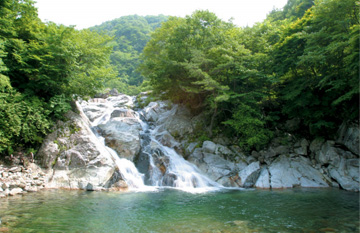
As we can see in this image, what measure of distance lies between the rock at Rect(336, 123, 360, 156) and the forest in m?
0.56

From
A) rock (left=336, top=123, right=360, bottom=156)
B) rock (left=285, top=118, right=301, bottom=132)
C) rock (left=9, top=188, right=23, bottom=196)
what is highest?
rock (left=285, top=118, right=301, bottom=132)

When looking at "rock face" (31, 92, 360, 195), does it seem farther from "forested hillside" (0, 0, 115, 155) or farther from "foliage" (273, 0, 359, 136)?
"foliage" (273, 0, 359, 136)

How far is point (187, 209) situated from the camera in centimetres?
924

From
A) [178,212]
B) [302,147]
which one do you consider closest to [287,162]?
[302,147]

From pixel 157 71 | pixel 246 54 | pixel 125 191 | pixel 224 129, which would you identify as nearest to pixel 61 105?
pixel 125 191

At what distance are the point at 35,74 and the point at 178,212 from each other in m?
13.2

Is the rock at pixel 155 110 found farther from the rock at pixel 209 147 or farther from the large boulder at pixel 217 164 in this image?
the large boulder at pixel 217 164

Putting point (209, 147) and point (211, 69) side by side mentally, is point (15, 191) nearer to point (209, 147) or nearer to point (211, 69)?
point (209, 147)

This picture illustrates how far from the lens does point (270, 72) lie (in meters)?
17.8

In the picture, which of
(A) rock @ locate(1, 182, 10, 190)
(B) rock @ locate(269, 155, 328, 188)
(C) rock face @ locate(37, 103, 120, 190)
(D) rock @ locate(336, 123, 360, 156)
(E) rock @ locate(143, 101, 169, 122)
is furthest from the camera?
(E) rock @ locate(143, 101, 169, 122)

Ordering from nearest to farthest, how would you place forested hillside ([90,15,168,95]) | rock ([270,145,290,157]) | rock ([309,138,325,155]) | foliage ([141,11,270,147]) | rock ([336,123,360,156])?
rock ([336,123,360,156]) < rock ([309,138,325,155]) < rock ([270,145,290,157]) < foliage ([141,11,270,147]) < forested hillside ([90,15,168,95])

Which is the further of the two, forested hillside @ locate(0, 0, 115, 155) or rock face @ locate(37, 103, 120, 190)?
rock face @ locate(37, 103, 120, 190)

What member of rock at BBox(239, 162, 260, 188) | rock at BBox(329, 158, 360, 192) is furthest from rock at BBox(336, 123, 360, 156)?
rock at BBox(239, 162, 260, 188)

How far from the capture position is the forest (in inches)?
534
